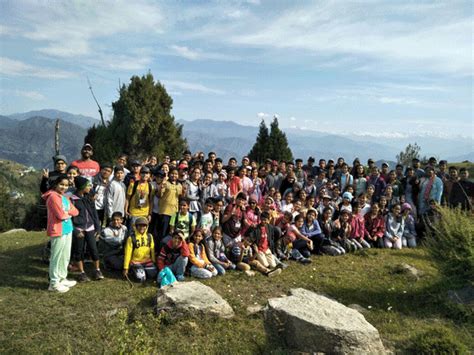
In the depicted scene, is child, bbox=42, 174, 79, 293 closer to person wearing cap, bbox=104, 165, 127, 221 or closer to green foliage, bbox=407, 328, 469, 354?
person wearing cap, bbox=104, 165, 127, 221

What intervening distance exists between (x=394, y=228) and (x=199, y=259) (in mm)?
7112

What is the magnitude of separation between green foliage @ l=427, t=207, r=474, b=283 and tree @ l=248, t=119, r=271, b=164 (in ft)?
80.4

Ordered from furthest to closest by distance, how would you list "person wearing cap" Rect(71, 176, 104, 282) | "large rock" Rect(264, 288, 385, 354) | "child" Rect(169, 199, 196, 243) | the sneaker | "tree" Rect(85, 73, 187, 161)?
"tree" Rect(85, 73, 187, 161) < the sneaker < "child" Rect(169, 199, 196, 243) < "person wearing cap" Rect(71, 176, 104, 282) < "large rock" Rect(264, 288, 385, 354)

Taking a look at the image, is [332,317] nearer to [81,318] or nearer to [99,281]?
[81,318]

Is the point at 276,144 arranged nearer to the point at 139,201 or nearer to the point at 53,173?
the point at 139,201

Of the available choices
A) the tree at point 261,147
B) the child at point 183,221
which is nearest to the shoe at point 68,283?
the child at point 183,221

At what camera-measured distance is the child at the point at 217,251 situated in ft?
26.8

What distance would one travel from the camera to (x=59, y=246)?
6.78 m

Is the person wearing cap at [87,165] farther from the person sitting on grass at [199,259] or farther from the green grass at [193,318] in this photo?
the person sitting on grass at [199,259]

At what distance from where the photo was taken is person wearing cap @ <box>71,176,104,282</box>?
732cm

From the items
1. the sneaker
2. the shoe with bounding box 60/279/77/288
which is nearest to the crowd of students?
the shoe with bounding box 60/279/77/288

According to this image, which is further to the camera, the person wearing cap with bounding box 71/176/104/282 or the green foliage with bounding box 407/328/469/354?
the person wearing cap with bounding box 71/176/104/282

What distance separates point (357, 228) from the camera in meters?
10.9

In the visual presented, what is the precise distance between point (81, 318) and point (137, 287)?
147 cm
